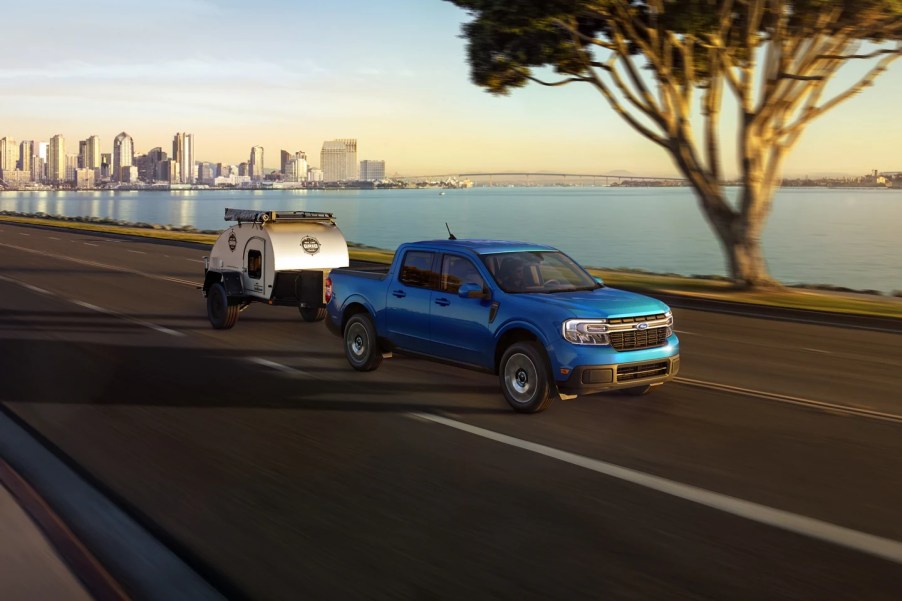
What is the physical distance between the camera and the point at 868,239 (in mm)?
86062

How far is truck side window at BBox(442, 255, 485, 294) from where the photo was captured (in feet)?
32.5

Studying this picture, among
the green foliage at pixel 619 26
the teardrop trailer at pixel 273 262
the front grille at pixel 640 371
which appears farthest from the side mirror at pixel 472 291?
the green foliage at pixel 619 26

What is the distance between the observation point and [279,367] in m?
11.7

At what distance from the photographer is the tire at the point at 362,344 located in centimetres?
1116

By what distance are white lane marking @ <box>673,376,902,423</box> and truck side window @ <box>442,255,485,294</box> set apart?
10.2 ft

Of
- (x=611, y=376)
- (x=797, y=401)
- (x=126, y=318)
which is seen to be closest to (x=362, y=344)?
(x=611, y=376)

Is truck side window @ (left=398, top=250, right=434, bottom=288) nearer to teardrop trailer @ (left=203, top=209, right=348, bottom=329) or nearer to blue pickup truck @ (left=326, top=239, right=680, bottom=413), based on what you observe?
blue pickup truck @ (left=326, top=239, right=680, bottom=413)

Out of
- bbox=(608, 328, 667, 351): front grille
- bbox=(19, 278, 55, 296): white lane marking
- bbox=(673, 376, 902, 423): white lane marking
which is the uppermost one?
bbox=(608, 328, 667, 351): front grille

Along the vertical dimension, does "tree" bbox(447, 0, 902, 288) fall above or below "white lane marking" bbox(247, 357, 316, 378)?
above

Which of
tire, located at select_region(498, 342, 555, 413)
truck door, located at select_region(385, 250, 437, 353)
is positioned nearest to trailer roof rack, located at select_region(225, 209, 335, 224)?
truck door, located at select_region(385, 250, 437, 353)

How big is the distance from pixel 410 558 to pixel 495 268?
510 centimetres

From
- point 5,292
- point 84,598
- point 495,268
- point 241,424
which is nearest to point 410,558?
point 84,598

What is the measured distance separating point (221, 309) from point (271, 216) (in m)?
1.83

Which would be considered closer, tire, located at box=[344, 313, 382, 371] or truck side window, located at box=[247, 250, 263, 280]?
tire, located at box=[344, 313, 382, 371]
